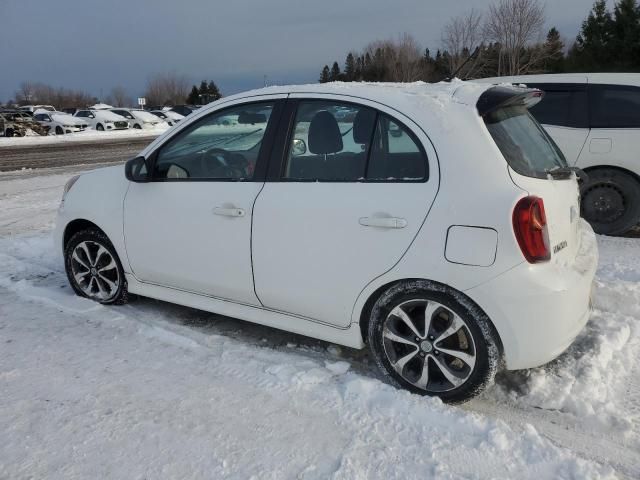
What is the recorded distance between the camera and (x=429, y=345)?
9.96ft

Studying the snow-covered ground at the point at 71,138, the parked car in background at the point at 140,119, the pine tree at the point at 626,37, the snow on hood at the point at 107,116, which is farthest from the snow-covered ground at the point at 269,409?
the pine tree at the point at 626,37

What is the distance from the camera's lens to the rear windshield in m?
2.94

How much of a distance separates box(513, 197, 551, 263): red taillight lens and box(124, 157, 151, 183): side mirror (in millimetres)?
2608

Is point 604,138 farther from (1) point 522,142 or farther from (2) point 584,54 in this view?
(2) point 584,54

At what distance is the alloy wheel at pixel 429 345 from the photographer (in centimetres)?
296

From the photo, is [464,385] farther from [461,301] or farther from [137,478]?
[137,478]

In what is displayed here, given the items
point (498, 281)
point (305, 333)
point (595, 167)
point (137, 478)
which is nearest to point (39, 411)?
point (137, 478)

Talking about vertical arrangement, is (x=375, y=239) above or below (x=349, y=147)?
below

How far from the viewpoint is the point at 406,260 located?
9.61 ft

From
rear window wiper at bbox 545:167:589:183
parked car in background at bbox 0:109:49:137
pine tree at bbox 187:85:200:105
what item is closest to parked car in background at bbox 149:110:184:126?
parked car in background at bbox 0:109:49:137

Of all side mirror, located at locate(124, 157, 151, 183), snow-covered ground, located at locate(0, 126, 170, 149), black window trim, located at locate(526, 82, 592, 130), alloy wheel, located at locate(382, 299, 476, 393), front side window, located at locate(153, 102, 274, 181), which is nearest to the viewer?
alloy wheel, located at locate(382, 299, 476, 393)

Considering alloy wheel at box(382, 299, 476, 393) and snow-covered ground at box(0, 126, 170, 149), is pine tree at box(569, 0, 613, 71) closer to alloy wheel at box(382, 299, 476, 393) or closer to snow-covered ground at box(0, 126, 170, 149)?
snow-covered ground at box(0, 126, 170, 149)

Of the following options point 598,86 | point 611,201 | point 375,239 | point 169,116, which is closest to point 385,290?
point 375,239

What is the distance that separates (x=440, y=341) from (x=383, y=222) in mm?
729
